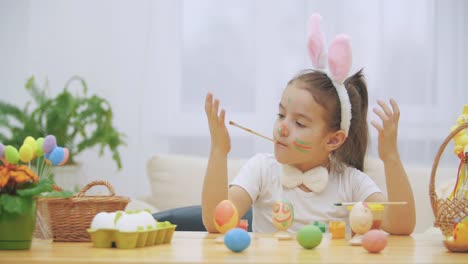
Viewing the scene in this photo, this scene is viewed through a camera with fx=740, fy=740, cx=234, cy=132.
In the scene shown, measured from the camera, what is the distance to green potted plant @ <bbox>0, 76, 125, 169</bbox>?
3713mm

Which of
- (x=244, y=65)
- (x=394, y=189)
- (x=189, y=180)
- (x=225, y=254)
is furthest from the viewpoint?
(x=244, y=65)

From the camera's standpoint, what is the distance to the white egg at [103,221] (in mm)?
1380

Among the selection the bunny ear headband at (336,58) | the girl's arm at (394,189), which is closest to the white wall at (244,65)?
the bunny ear headband at (336,58)

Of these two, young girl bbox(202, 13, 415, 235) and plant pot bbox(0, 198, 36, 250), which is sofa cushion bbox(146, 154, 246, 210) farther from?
plant pot bbox(0, 198, 36, 250)

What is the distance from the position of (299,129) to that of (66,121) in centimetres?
210

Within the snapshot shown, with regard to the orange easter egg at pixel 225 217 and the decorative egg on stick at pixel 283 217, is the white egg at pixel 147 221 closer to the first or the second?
the orange easter egg at pixel 225 217

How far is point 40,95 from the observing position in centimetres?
389

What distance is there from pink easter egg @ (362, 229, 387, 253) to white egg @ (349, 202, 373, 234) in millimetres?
151

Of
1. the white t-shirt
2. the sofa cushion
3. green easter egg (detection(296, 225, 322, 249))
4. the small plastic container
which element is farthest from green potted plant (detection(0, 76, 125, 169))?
green easter egg (detection(296, 225, 322, 249))

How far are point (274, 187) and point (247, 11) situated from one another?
2164mm

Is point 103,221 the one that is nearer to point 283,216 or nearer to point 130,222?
point 130,222

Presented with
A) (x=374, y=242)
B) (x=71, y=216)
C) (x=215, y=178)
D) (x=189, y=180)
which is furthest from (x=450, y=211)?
(x=189, y=180)

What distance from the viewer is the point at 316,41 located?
183 centimetres

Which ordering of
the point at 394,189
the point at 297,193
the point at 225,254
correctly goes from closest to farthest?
the point at 225,254 < the point at 394,189 < the point at 297,193
